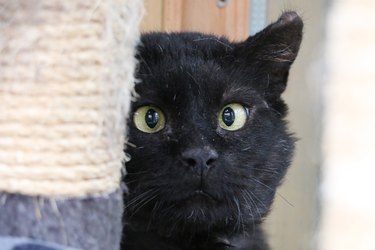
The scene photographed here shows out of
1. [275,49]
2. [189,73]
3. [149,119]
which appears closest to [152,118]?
[149,119]

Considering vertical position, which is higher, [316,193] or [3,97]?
[3,97]

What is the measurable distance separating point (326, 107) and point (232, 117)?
2.43 feet

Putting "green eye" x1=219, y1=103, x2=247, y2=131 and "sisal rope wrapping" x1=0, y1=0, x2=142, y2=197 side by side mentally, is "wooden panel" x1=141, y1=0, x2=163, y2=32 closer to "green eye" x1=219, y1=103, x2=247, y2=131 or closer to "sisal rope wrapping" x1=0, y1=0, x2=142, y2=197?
"green eye" x1=219, y1=103, x2=247, y2=131

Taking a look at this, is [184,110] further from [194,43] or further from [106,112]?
[106,112]

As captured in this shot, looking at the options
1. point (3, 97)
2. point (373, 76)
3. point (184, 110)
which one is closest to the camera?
point (3, 97)

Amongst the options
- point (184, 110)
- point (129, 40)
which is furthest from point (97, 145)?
point (184, 110)

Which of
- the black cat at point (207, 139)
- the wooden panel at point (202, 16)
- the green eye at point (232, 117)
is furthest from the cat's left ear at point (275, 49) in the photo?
the wooden panel at point (202, 16)

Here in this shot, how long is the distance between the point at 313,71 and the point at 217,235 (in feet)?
2.60

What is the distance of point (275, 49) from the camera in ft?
3.63

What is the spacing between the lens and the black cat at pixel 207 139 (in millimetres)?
958

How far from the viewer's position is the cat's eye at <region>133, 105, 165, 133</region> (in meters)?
1.02

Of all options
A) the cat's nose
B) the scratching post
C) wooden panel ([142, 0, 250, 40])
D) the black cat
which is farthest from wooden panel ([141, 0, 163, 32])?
the scratching post

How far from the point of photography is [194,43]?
3.76ft

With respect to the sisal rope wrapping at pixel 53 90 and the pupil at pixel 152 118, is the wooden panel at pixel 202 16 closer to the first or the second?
the pupil at pixel 152 118
